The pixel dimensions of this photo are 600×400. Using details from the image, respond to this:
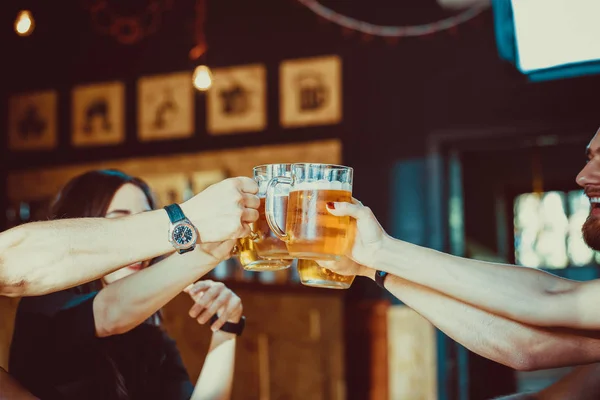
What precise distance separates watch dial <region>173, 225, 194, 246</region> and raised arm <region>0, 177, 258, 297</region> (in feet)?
0.06

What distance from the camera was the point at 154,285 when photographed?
1623 millimetres

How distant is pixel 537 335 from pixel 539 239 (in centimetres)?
637

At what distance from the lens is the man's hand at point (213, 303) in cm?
181

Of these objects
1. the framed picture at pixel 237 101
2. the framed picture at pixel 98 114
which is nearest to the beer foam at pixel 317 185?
the framed picture at pixel 237 101

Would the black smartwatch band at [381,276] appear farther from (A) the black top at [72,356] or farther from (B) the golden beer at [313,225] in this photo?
(A) the black top at [72,356]

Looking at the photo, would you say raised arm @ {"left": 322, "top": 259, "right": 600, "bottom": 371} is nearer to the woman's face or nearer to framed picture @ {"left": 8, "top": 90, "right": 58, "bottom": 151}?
the woman's face

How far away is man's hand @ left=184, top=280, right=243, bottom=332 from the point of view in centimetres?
181

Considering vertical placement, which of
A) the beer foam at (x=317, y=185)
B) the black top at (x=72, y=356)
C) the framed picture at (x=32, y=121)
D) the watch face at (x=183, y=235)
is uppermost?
the framed picture at (x=32, y=121)

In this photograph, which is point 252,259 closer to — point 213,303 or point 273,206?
point 273,206

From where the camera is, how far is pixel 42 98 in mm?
6242

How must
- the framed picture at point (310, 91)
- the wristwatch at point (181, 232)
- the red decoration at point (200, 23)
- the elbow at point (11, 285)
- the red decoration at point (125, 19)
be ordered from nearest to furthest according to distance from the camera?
the elbow at point (11, 285) → the wristwatch at point (181, 232) → the framed picture at point (310, 91) → the red decoration at point (125, 19) → the red decoration at point (200, 23)

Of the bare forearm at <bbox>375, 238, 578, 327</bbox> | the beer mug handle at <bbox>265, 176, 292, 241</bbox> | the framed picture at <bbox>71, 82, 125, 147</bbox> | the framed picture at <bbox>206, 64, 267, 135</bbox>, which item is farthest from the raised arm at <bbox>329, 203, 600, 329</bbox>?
the framed picture at <bbox>71, 82, 125, 147</bbox>

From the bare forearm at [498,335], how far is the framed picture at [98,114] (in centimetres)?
479

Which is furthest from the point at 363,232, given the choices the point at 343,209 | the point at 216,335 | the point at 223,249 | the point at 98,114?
the point at 98,114
